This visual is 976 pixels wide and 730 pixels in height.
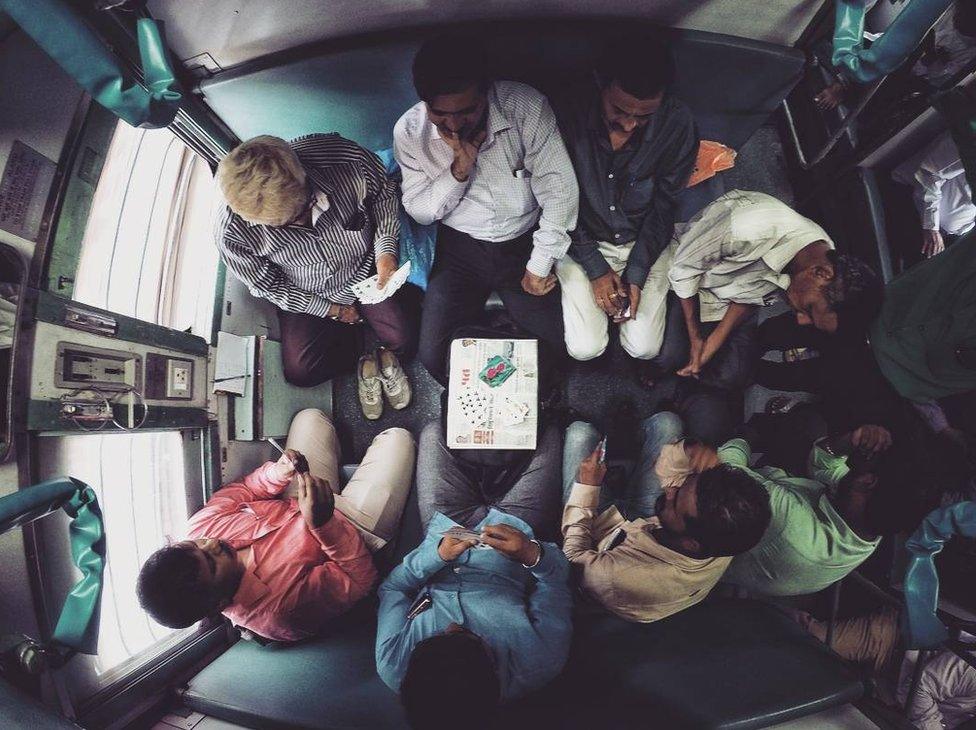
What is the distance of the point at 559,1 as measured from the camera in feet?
6.08

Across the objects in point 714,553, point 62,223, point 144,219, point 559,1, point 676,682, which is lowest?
point 676,682

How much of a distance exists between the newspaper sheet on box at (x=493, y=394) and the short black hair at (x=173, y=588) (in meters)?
1.11

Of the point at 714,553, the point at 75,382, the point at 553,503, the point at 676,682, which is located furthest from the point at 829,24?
the point at 75,382

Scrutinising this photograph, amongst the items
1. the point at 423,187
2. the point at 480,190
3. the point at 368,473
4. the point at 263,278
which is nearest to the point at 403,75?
the point at 423,187

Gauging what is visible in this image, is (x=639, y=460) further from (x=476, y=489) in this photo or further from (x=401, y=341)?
(x=401, y=341)

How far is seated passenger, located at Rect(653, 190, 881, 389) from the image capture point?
192cm

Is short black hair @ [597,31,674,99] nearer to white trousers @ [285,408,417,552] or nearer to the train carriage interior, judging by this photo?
the train carriage interior

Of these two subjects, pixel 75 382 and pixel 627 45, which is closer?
pixel 75 382

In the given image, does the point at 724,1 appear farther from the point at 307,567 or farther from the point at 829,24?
the point at 307,567

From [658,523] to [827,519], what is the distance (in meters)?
0.65

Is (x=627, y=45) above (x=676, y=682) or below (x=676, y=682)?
above

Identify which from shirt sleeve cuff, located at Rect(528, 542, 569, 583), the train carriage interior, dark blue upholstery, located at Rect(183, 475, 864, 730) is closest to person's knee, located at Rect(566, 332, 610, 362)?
the train carriage interior

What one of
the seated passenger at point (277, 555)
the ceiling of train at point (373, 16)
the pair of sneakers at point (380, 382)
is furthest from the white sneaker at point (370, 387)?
the ceiling of train at point (373, 16)

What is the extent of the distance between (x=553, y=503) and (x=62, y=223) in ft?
7.16
